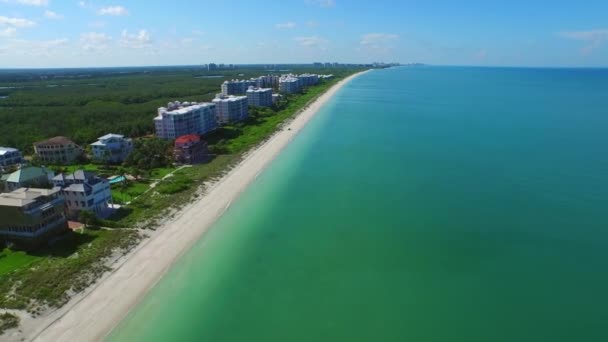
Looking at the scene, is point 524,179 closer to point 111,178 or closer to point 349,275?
point 349,275

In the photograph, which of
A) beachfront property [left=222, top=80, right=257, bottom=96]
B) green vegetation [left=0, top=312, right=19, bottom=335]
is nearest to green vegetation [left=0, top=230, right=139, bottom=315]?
green vegetation [left=0, top=312, right=19, bottom=335]

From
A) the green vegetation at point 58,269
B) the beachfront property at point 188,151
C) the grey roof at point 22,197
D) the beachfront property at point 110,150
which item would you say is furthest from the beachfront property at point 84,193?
the beachfront property at point 188,151

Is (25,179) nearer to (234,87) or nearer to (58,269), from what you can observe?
(58,269)

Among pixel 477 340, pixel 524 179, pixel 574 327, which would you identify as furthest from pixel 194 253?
pixel 524 179

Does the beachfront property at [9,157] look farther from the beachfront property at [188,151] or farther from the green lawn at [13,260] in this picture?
the green lawn at [13,260]

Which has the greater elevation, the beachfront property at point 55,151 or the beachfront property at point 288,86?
the beachfront property at point 288,86

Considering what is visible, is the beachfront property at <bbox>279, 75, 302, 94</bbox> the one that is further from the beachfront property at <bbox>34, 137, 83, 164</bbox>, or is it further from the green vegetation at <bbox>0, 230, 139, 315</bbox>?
the green vegetation at <bbox>0, 230, 139, 315</bbox>

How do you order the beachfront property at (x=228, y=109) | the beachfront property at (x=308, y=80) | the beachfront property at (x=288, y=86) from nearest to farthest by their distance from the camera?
the beachfront property at (x=228, y=109), the beachfront property at (x=288, y=86), the beachfront property at (x=308, y=80)
